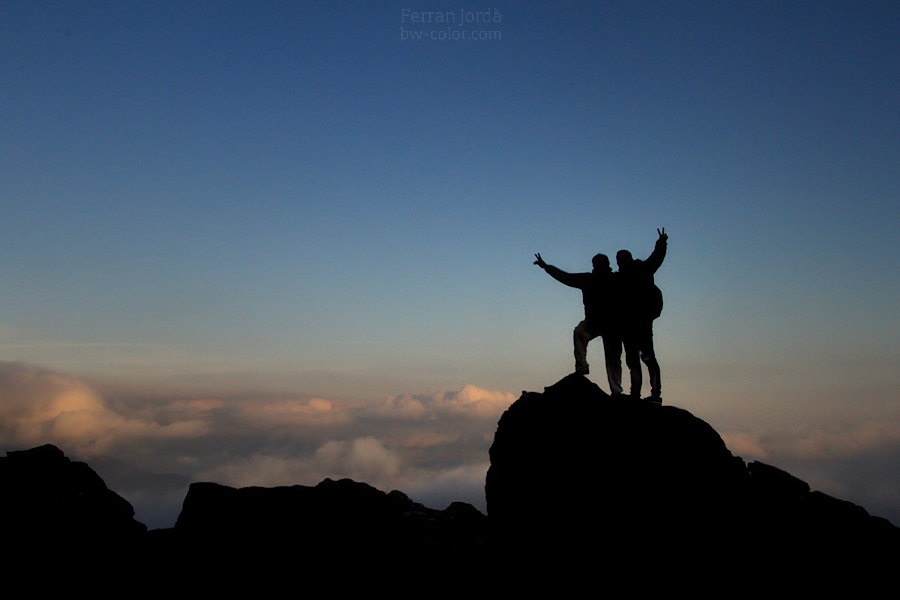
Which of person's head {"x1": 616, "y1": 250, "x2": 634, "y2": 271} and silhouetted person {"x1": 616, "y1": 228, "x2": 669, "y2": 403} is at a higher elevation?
person's head {"x1": 616, "y1": 250, "x2": 634, "y2": 271}

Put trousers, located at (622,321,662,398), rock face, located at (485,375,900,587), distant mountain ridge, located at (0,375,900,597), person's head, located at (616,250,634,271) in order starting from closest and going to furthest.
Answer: rock face, located at (485,375,900,587) < distant mountain ridge, located at (0,375,900,597) < trousers, located at (622,321,662,398) < person's head, located at (616,250,634,271)

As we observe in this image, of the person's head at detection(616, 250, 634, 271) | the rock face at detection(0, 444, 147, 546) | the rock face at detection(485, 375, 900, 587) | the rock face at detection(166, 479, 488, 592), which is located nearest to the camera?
the rock face at detection(485, 375, 900, 587)

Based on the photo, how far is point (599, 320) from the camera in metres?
16.5

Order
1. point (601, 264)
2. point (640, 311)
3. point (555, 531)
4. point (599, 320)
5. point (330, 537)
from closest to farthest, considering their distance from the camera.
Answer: point (555, 531) → point (640, 311) → point (599, 320) → point (601, 264) → point (330, 537)

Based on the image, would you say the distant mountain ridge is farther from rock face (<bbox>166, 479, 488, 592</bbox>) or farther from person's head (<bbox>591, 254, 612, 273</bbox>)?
person's head (<bbox>591, 254, 612, 273</bbox>)

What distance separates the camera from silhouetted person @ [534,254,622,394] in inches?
643

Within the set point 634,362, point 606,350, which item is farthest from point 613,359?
point 634,362

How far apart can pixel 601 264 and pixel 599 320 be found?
1733 millimetres

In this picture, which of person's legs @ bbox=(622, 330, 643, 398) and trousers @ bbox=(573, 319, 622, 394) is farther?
trousers @ bbox=(573, 319, 622, 394)

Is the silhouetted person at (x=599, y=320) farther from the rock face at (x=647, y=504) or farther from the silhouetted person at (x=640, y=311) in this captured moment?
the rock face at (x=647, y=504)

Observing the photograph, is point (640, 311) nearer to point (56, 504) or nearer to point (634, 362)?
point (634, 362)

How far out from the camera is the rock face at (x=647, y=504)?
41.3 ft

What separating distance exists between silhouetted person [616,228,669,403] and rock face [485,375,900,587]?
3.50ft

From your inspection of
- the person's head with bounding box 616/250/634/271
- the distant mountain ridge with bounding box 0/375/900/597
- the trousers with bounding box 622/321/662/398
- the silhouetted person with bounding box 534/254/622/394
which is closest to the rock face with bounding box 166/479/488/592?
the distant mountain ridge with bounding box 0/375/900/597
